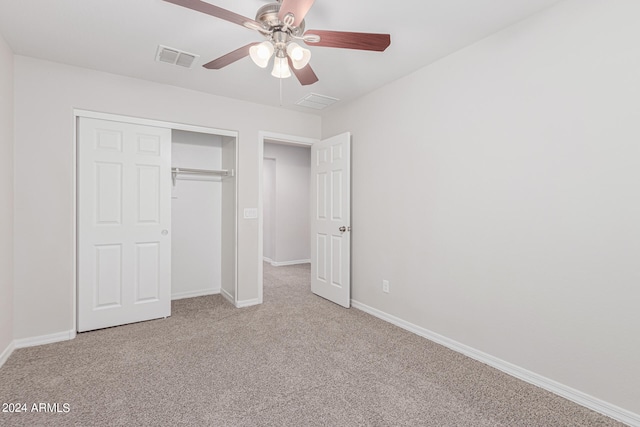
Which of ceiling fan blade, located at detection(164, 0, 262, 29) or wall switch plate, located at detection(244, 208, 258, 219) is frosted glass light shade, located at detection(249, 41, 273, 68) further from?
wall switch plate, located at detection(244, 208, 258, 219)

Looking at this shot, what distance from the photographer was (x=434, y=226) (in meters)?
2.88

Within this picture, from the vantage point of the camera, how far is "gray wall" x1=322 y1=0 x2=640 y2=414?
1.83m

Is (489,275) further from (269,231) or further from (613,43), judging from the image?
(269,231)

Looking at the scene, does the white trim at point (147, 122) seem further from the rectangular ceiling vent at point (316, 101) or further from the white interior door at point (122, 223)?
the rectangular ceiling vent at point (316, 101)

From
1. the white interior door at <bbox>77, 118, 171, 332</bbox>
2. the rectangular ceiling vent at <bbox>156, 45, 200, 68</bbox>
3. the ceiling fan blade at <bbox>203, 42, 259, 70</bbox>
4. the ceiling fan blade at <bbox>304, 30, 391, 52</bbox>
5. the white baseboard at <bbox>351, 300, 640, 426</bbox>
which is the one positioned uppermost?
the rectangular ceiling vent at <bbox>156, 45, 200, 68</bbox>

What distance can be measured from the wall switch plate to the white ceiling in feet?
4.84

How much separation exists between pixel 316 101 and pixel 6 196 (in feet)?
9.98

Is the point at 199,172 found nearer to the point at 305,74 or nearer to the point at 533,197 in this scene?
the point at 305,74

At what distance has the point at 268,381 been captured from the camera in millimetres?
2205

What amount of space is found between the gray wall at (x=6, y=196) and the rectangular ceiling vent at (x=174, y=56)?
1.11 metres

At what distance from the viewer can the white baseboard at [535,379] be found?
1825 mm

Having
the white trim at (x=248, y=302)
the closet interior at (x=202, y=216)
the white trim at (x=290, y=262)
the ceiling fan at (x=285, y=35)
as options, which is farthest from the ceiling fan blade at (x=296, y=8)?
the white trim at (x=290, y=262)

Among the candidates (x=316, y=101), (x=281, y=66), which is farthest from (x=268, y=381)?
(x=316, y=101)

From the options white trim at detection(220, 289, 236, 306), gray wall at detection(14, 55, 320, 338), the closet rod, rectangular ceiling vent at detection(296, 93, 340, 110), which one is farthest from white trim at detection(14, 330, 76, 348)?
rectangular ceiling vent at detection(296, 93, 340, 110)
